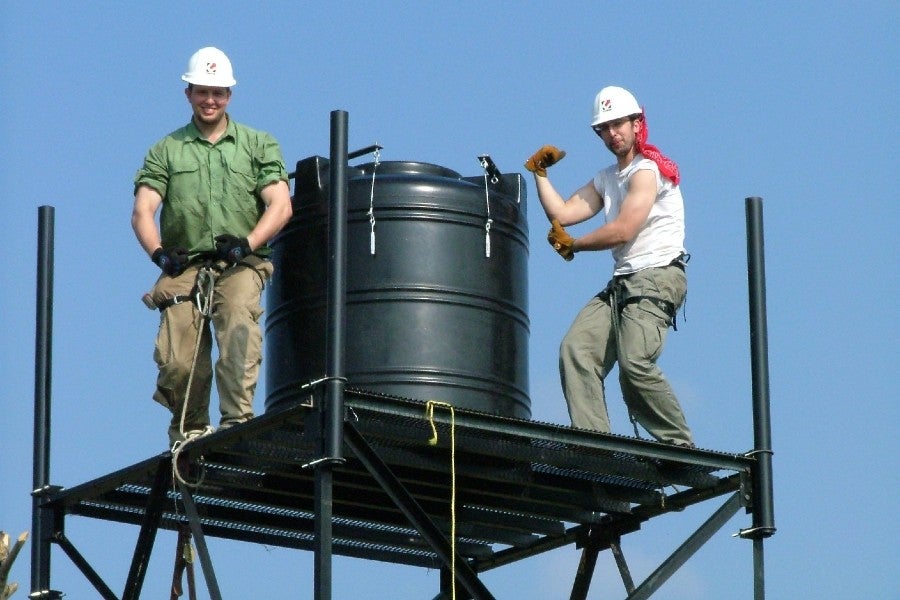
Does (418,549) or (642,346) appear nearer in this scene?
(642,346)

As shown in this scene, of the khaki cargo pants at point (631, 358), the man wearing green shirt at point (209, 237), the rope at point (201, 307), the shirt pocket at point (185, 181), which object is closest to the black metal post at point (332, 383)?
the man wearing green shirt at point (209, 237)

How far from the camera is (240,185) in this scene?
12508 mm

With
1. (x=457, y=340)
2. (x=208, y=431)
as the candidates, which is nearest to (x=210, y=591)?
(x=208, y=431)

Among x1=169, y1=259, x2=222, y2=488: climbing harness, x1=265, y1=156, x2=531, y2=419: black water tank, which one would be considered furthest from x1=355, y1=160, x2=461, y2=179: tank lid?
x1=169, y1=259, x2=222, y2=488: climbing harness

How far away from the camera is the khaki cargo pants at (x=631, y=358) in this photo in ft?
40.2

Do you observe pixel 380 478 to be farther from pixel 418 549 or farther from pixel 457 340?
pixel 418 549

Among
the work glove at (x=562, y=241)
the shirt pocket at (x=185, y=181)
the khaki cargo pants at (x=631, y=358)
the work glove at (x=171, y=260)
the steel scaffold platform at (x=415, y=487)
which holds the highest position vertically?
the shirt pocket at (x=185, y=181)

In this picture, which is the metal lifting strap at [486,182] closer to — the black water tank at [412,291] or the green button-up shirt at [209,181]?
the black water tank at [412,291]

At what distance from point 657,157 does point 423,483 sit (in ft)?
8.51

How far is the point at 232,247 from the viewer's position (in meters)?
12.0

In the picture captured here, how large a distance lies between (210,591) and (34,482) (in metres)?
2.21

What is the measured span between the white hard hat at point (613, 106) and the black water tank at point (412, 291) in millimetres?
800

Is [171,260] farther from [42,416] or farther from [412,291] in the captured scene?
[42,416]

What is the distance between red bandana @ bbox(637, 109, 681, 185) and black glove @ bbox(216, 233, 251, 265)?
105 inches
